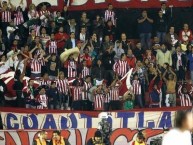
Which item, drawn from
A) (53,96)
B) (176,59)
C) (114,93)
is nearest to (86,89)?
(114,93)

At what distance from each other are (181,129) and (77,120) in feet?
41.6

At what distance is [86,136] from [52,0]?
7.86 metres

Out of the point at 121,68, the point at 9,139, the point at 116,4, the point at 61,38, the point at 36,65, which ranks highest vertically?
the point at 116,4

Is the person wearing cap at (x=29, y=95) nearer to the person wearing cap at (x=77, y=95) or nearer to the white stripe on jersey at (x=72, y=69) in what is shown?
the person wearing cap at (x=77, y=95)

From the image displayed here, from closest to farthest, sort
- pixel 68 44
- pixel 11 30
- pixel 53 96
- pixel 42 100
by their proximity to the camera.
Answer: pixel 42 100, pixel 53 96, pixel 68 44, pixel 11 30

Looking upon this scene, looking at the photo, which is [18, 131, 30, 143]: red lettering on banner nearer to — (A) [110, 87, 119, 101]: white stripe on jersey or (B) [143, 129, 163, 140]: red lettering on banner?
(B) [143, 129, 163, 140]: red lettering on banner

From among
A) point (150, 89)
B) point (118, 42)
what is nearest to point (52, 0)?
point (118, 42)

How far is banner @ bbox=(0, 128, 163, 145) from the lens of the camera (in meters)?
17.0

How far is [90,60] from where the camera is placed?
2094 centimetres

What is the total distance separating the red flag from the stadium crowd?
0.29 feet

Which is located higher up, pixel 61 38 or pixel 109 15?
pixel 109 15

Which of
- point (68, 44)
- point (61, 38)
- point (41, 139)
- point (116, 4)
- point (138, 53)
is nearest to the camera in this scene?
point (41, 139)

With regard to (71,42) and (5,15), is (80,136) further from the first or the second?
(5,15)

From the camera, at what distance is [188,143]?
5914 mm
